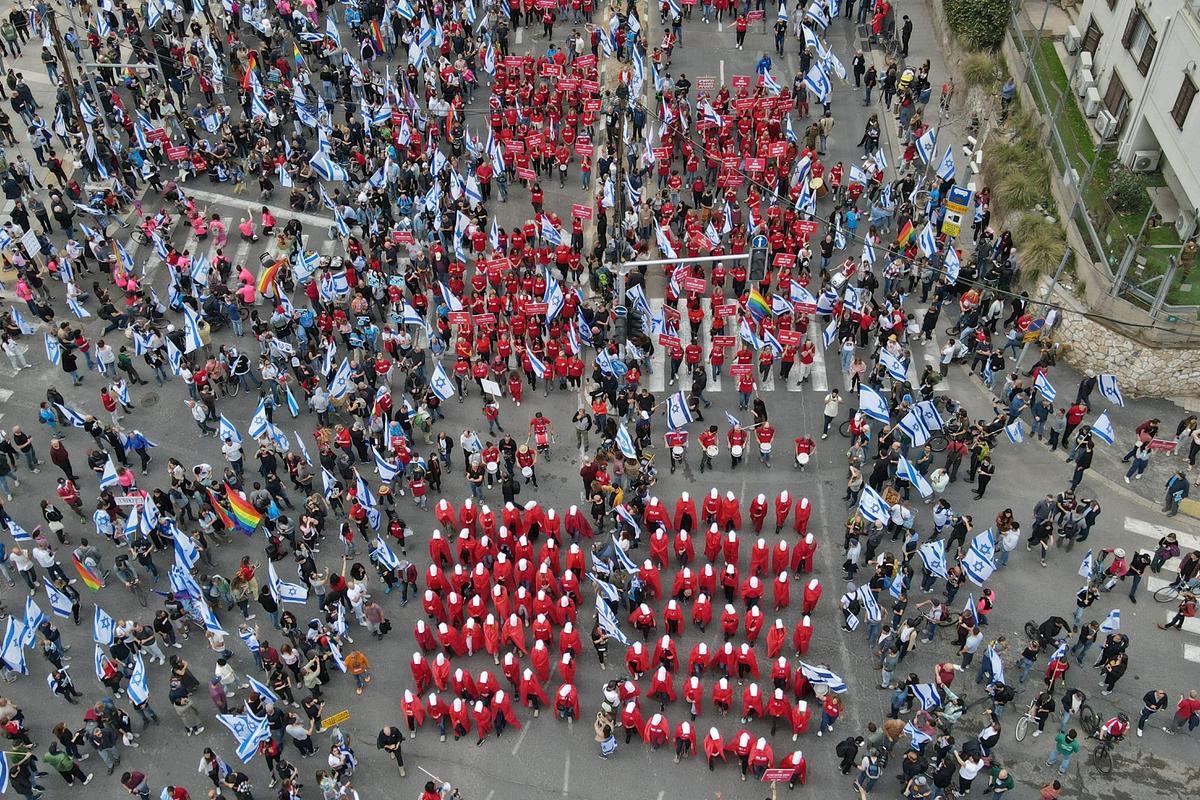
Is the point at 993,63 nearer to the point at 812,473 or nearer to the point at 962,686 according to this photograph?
the point at 812,473

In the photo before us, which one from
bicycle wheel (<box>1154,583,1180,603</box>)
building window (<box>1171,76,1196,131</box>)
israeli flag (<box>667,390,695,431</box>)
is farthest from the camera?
Result: building window (<box>1171,76,1196,131</box>)

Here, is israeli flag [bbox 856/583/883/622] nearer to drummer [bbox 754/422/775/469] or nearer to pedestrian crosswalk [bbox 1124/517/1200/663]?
drummer [bbox 754/422/775/469]

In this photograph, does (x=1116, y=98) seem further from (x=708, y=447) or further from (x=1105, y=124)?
(x=708, y=447)

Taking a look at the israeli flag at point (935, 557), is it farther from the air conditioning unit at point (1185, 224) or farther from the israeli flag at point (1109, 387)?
the air conditioning unit at point (1185, 224)

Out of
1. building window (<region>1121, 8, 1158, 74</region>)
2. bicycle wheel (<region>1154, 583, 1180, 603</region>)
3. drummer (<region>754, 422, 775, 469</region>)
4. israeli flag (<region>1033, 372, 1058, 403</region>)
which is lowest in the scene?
bicycle wheel (<region>1154, 583, 1180, 603</region>)

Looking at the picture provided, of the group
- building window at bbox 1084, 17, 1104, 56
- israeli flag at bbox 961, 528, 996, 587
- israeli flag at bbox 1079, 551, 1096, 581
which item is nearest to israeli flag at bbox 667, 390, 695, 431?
israeli flag at bbox 961, 528, 996, 587

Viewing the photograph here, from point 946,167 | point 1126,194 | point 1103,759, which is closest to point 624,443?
point 1103,759
